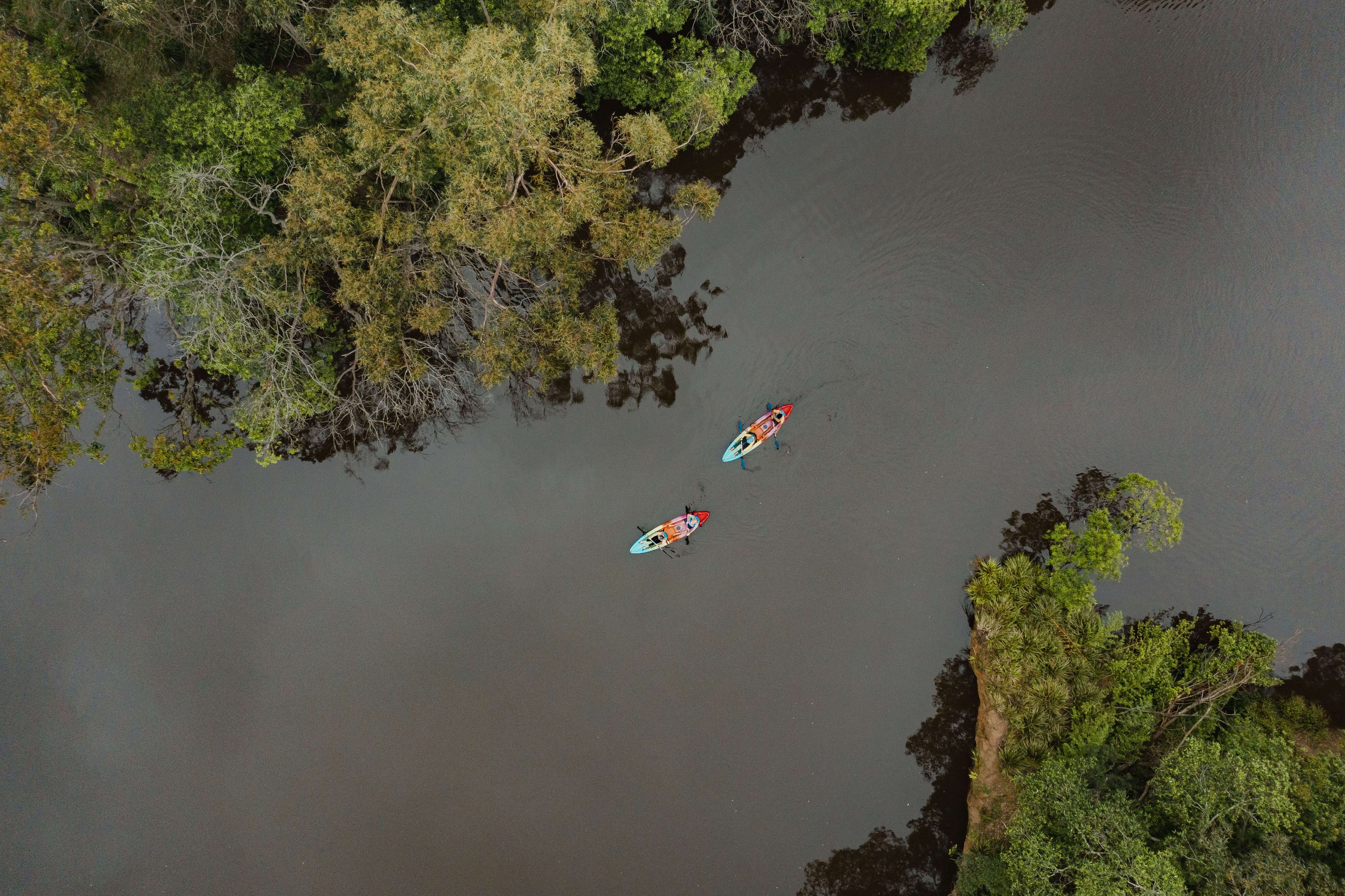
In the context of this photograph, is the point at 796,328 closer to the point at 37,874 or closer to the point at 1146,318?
the point at 1146,318

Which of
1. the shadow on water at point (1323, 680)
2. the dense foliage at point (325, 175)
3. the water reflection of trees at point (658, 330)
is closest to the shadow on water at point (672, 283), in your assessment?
the water reflection of trees at point (658, 330)

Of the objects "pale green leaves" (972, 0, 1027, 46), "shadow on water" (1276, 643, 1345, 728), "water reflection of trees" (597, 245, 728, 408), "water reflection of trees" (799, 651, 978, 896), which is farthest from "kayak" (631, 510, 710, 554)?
"shadow on water" (1276, 643, 1345, 728)

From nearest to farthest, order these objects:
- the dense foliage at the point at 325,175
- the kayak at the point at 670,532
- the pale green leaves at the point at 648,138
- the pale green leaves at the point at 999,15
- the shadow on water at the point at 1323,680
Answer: the dense foliage at the point at 325,175 → the pale green leaves at the point at 648,138 → the pale green leaves at the point at 999,15 → the shadow on water at the point at 1323,680 → the kayak at the point at 670,532

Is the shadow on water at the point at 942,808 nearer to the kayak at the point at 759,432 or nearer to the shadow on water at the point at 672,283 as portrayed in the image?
the kayak at the point at 759,432

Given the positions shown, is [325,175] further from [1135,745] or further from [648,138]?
[1135,745]

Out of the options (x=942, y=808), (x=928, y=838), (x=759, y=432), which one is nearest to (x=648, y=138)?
(x=759, y=432)

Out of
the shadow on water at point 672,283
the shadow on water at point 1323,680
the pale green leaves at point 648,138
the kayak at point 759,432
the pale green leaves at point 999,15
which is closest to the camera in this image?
the pale green leaves at point 648,138
